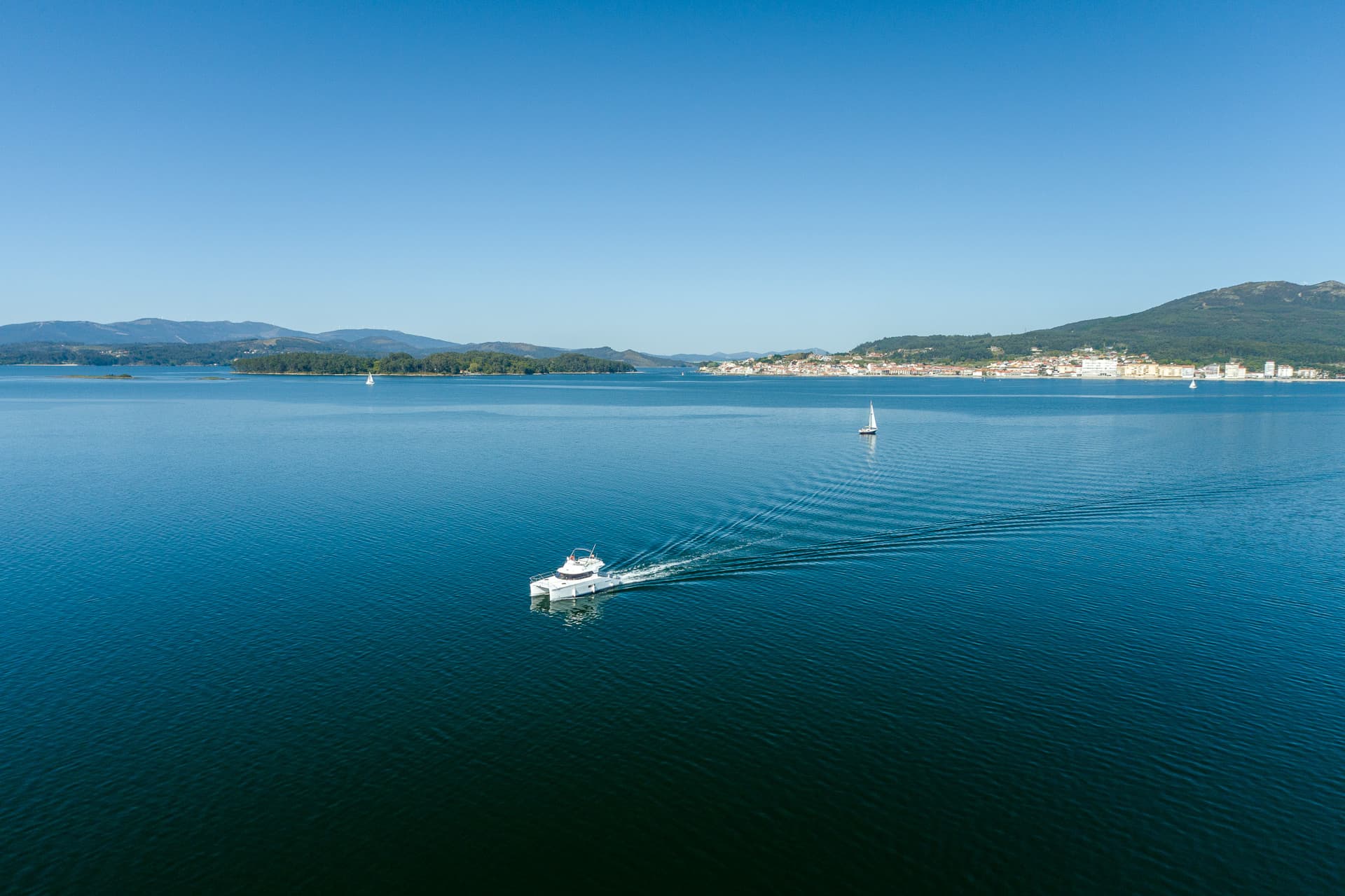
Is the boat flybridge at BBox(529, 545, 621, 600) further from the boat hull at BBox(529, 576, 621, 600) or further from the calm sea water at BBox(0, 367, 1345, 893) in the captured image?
the calm sea water at BBox(0, 367, 1345, 893)

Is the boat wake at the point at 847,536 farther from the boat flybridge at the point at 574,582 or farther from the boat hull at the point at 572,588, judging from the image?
the boat flybridge at the point at 574,582

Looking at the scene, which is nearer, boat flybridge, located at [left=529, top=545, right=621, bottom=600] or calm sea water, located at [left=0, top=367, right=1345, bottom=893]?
calm sea water, located at [left=0, top=367, right=1345, bottom=893]

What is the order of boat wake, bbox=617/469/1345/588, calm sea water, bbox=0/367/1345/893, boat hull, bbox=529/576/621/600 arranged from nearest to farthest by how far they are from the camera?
1. calm sea water, bbox=0/367/1345/893
2. boat hull, bbox=529/576/621/600
3. boat wake, bbox=617/469/1345/588

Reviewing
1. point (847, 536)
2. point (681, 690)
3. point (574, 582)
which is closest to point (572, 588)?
point (574, 582)

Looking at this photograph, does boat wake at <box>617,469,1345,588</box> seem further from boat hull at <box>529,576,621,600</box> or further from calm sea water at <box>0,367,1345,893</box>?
boat hull at <box>529,576,621,600</box>

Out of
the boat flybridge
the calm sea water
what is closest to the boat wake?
the calm sea water

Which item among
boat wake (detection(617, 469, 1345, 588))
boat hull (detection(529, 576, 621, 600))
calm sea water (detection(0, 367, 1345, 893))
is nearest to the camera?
calm sea water (detection(0, 367, 1345, 893))

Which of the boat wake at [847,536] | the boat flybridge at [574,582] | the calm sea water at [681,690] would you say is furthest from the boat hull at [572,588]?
the boat wake at [847,536]

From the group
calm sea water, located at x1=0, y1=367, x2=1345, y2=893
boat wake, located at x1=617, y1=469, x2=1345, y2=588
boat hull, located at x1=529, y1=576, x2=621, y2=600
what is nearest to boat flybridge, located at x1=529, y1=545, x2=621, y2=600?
boat hull, located at x1=529, y1=576, x2=621, y2=600

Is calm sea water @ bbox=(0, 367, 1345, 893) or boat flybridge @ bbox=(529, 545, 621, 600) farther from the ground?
boat flybridge @ bbox=(529, 545, 621, 600)
